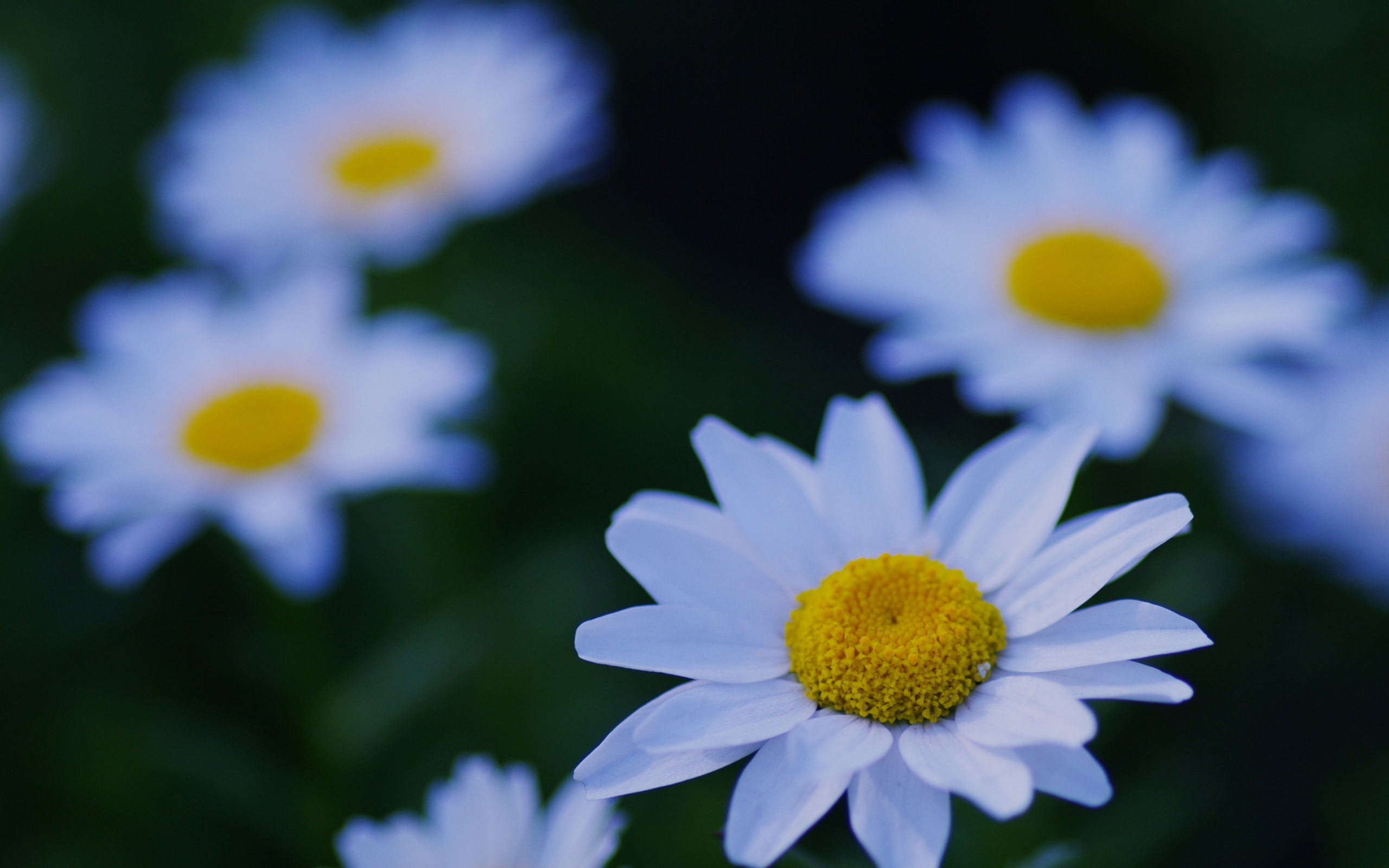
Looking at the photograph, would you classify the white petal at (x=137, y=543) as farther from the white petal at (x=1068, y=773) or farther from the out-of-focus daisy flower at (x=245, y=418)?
the white petal at (x=1068, y=773)

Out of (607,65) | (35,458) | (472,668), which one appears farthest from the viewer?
(607,65)

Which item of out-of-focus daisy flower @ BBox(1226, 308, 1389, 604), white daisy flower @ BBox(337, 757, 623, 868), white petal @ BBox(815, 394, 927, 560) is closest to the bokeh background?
out-of-focus daisy flower @ BBox(1226, 308, 1389, 604)

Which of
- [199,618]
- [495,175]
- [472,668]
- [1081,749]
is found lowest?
[1081,749]

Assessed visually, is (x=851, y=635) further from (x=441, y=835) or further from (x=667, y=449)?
(x=667, y=449)

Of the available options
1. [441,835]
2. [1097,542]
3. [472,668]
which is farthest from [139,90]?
[1097,542]

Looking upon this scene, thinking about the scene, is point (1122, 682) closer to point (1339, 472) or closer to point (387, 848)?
point (387, 848)

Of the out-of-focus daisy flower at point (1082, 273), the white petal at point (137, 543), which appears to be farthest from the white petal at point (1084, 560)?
the white petal at point (137, 543)

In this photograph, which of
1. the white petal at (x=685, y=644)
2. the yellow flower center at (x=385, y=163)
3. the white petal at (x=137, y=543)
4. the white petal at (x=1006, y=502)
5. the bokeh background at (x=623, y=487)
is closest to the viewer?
the white petal at (x=685, y=644)

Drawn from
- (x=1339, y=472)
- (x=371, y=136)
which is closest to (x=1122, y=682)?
(x=1339, y=472)
